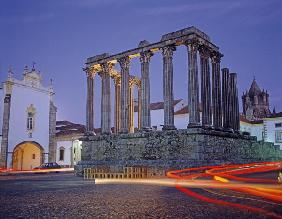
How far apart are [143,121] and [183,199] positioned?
57.5ft

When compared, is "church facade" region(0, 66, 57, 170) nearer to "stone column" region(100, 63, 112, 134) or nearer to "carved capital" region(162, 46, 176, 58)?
"stone column" region(100, 63, 112, 134)

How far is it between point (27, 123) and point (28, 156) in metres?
5.33

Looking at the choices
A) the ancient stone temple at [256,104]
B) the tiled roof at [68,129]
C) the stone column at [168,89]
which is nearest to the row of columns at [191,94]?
the stone column at [168,89]

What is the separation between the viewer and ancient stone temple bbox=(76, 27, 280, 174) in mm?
23531

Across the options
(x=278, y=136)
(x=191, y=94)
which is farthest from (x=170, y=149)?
(x=278, y=136)

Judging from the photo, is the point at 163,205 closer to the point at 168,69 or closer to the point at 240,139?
the point at 168,69

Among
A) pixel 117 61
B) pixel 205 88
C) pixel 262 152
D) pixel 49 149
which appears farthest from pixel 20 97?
pixel 262 152

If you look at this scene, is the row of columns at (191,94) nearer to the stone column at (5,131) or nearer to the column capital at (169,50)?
the column capital at (169,50)

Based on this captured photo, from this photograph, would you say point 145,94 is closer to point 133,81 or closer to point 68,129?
point 133,81

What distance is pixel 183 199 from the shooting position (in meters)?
9.91

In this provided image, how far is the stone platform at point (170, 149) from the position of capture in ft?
74.9

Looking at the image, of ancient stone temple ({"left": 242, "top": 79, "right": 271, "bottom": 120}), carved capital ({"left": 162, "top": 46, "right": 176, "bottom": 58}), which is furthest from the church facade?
ancient stone temple ({"left": 242, "top": 79, "right": 271, "bottom": 120})

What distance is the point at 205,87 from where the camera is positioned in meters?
26.2

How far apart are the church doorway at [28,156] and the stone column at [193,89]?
28.4 m
